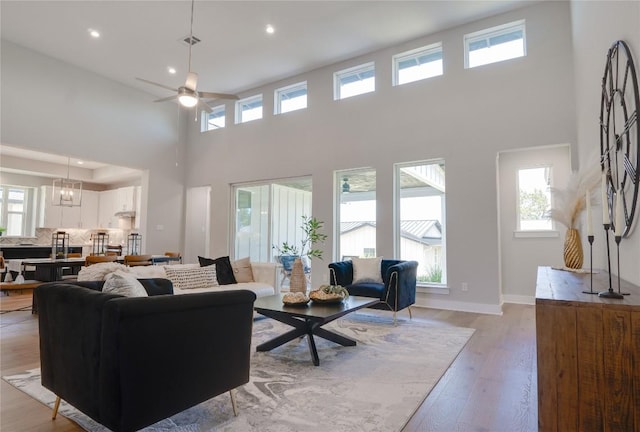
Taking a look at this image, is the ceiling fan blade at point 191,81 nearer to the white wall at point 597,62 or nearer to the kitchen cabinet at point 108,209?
the white wall at point 597,62

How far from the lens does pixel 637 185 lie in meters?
1.82

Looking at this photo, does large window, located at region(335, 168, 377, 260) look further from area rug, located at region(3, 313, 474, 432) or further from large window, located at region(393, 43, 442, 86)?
area rug, located at region(3, 313, 474, 432)

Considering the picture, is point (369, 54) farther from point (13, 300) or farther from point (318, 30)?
point (13, 300)

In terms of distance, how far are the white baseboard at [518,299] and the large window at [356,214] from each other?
90.0 inches

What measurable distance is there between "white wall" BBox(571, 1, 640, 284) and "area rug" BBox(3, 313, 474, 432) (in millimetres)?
1529

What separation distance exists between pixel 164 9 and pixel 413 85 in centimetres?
401

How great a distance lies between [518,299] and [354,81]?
484 centimetres

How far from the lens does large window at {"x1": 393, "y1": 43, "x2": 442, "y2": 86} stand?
19.2 ft

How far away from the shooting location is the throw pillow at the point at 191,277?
4.24 m

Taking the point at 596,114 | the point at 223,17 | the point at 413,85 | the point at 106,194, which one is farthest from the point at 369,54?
the point at 106,194

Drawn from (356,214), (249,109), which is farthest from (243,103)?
(356,214)

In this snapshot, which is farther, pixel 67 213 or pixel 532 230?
pixel 67 213

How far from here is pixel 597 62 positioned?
9.75 feet

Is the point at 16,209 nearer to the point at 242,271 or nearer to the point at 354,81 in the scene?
the point at 242,271
